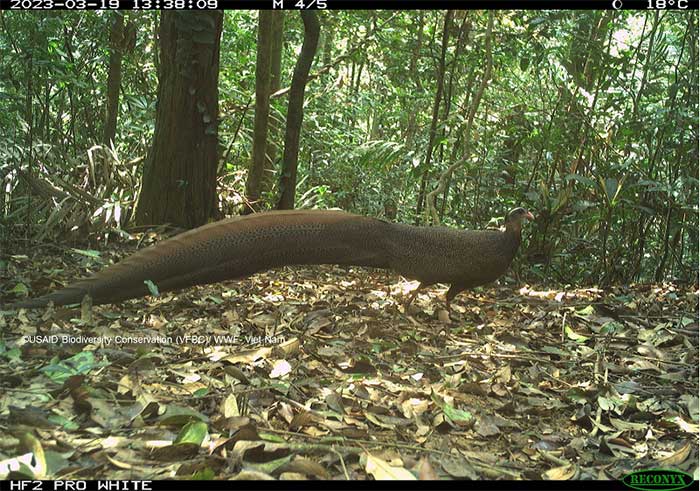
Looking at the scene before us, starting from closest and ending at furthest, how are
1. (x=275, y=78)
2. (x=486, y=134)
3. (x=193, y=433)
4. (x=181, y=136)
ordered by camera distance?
(x=193, y=433)
(x=181, y=136)
(x=486, y=134)
(x=275, y=78)

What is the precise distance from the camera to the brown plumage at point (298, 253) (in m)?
2.40

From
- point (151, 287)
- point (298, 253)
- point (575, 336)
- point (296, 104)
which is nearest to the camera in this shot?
point (151, 287)

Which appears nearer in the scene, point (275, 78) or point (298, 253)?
point (298, 253)

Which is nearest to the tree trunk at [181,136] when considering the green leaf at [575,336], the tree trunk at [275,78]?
the tree trunk at [275,78]

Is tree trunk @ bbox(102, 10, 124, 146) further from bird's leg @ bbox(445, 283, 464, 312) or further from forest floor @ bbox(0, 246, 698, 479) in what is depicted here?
bird's leg @ bbox(445, 283, 464, 312)

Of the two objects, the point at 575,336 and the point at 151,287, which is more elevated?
the point at 151,287

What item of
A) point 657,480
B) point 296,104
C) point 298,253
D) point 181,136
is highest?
point 296,104

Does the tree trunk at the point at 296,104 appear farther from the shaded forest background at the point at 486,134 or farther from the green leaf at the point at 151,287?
the green leaf at the point at 151,287

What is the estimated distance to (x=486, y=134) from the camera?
5465 mm

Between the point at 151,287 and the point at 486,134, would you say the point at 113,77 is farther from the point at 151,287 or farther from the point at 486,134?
the point at 151,287

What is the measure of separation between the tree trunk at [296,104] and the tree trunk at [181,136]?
1.73 feet

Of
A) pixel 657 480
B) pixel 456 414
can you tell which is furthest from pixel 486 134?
pixel 657 480

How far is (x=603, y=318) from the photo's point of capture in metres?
3.28

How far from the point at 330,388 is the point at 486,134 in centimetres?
379
